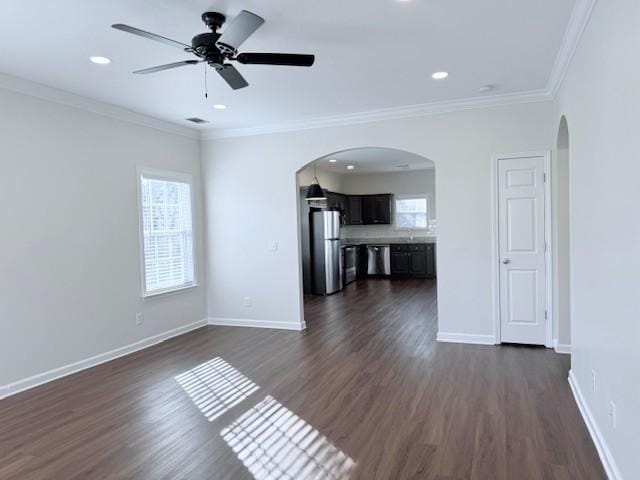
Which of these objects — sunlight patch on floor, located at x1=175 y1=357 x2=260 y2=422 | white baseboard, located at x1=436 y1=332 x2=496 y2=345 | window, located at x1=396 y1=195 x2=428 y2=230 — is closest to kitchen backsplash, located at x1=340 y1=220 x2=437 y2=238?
window, located at x1=396 y1=195 x2=428 y2=230

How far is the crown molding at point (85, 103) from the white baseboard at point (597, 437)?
5076 mm

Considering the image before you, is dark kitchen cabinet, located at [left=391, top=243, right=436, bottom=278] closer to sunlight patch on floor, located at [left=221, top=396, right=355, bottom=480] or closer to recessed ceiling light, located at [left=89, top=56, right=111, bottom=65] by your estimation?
sunlight patch on floor, located at [left=221, top=396, right=355, bottom=480]

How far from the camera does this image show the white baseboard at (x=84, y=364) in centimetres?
375

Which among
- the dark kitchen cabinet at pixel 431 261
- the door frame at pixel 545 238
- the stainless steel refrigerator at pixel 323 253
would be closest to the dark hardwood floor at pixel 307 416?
the door frame at pixel 545 238

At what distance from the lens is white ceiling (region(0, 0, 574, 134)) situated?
2693mm

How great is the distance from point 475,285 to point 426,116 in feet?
6.61

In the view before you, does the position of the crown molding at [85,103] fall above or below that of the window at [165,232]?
above

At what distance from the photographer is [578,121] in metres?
3.05

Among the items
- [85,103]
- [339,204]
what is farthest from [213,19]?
[339,204]

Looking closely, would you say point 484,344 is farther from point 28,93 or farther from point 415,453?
point 28,93

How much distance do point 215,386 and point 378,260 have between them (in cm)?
753

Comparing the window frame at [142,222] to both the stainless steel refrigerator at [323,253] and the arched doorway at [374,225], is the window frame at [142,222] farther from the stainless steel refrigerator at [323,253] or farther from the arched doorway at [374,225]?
the stainless steel refrigerator at [323,253]

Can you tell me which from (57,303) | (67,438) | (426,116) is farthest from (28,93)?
(426,116)

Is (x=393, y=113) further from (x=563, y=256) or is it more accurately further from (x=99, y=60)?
(x=99, y=60)
